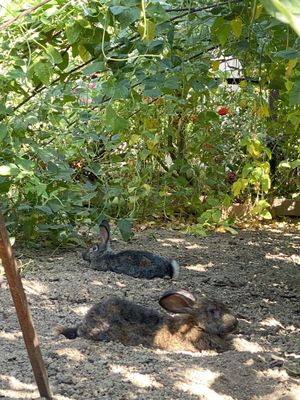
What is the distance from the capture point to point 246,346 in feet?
10.6

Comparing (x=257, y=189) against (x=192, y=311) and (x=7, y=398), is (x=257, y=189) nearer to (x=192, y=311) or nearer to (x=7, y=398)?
(x=192, y=311)

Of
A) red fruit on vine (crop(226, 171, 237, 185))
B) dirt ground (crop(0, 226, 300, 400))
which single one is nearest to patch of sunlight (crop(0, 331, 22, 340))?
dirt ground (crop(0, 226, 300, 400))

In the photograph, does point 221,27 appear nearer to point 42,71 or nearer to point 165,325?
point 42,71

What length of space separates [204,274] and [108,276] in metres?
0.68

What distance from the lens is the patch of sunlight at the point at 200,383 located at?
2.49 metres

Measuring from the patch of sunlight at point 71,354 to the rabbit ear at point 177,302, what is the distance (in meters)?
Answer: 0.59

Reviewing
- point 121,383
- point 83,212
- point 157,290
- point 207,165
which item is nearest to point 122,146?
point 207,165

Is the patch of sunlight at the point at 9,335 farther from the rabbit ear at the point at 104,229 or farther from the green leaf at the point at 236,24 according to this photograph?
the rabbit ear at the point at 104,229

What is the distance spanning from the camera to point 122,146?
6.66 metres

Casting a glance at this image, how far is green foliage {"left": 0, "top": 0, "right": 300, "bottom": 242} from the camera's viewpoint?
2533 millimetres

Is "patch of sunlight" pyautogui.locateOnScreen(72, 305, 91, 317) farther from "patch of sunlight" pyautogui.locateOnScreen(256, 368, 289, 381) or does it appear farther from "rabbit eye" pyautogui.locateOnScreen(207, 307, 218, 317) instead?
"patch of sunlight" pyautogui.locateOnScreen(256, 368, 289, 381)

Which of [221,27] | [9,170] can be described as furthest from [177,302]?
[221,27]

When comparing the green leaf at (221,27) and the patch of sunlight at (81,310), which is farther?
the patch of sunlight at (81,310)

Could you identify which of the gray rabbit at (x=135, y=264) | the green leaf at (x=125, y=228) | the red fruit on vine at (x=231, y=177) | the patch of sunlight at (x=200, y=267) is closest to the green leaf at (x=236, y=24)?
the gray rabbit at (x=135, y=264)
